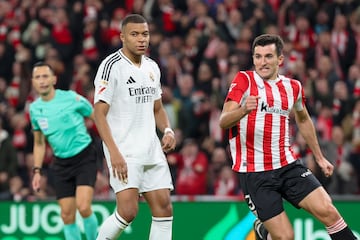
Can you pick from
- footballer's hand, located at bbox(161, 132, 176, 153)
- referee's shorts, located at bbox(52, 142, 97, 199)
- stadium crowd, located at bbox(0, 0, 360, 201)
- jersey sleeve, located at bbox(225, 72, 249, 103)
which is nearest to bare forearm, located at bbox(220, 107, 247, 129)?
jersey sleeve, located at bbox(225, 72, 249, 103)

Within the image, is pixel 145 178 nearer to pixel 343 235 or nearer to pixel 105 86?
pixel 105 86

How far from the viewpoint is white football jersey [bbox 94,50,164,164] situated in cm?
907

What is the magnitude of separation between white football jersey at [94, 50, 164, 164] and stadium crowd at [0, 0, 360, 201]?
518cm

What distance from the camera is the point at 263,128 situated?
9062 mm

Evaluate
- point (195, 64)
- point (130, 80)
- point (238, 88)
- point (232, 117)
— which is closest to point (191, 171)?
point (195, 64)

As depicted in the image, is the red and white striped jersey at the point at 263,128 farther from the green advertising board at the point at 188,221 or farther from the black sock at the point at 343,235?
the green advertising board at the point at 188,221

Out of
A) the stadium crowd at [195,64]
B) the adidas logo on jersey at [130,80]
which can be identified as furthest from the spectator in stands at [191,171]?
the adidas logo on jersey at [130,80]

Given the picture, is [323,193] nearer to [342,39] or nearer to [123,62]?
[123,62]

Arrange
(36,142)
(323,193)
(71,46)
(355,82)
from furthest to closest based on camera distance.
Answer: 1. (71,46)
2. (355,82)
3. (36,142)
4. (323,193)

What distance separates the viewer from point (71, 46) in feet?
58.2

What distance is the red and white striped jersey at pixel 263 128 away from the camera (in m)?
9.05

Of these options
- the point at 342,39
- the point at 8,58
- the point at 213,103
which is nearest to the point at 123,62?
the point at 213,103

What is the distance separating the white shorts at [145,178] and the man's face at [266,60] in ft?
3.86

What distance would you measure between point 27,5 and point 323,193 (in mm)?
10882
